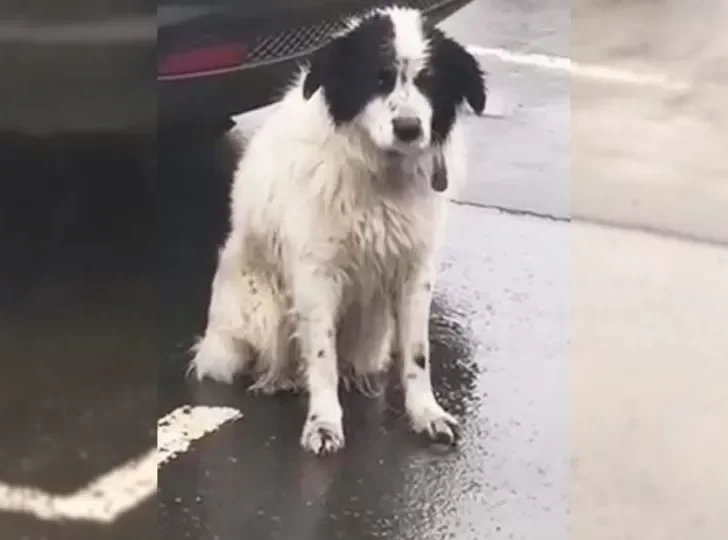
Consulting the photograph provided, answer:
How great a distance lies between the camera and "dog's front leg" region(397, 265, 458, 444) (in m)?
2.35

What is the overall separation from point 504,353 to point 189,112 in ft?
2.35

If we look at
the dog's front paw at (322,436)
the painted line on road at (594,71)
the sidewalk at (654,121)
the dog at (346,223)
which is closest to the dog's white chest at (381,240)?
the dog at (346,223)

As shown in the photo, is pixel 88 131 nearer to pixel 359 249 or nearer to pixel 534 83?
pixel 359 249

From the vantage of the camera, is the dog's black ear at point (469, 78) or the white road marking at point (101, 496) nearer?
the white road marking at point (101, 496)

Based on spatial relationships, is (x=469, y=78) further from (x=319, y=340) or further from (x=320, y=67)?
(x=319, y=340)

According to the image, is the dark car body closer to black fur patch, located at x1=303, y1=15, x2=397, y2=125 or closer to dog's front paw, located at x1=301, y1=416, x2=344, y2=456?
black fur patch, located at x1=303, y1=15, x2=397, y2=125

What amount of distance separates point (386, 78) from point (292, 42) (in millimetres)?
327

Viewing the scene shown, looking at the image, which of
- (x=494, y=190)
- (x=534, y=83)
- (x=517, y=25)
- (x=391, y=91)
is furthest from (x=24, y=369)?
(x=517, y=25)

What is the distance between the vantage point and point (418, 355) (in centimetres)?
241

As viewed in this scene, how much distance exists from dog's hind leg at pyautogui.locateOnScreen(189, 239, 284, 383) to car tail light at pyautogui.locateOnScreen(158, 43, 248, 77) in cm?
31

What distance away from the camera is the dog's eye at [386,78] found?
218 centimetres

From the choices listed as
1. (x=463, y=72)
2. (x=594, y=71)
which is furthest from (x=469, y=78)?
(x=594, y=71)

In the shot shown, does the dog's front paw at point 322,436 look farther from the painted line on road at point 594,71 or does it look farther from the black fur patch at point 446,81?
the painted line on road at point 594,71

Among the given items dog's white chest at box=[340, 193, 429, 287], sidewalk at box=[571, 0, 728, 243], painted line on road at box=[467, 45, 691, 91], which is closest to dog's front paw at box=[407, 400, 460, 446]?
dog's white chest at box=[340, 193, 429, 287]
